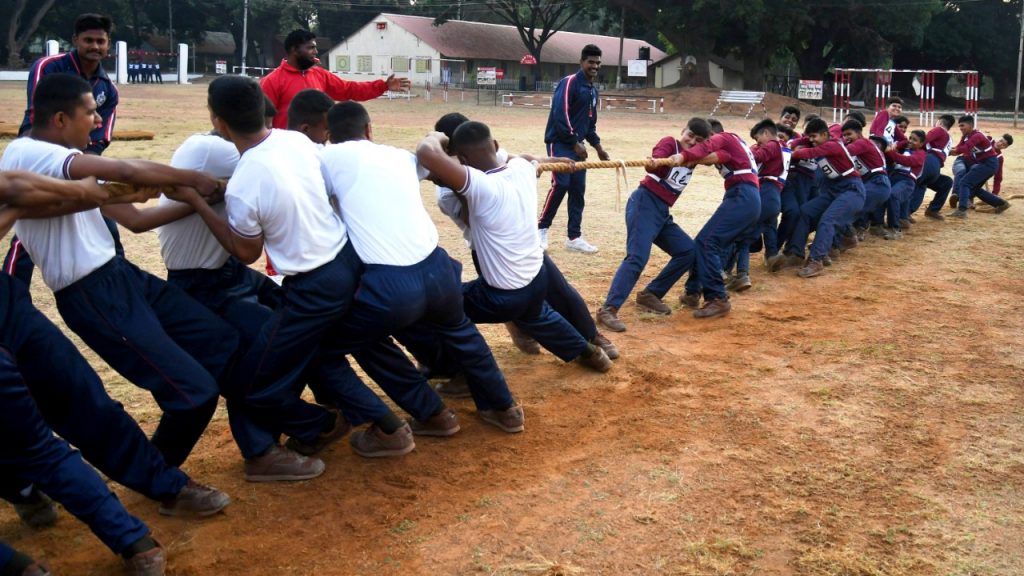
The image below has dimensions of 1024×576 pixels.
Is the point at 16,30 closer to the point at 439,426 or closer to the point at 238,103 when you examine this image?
the point at 238,103

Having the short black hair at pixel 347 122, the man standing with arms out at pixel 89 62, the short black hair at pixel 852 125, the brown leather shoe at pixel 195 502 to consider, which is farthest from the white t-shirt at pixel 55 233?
the short black hair at pixel 852 125

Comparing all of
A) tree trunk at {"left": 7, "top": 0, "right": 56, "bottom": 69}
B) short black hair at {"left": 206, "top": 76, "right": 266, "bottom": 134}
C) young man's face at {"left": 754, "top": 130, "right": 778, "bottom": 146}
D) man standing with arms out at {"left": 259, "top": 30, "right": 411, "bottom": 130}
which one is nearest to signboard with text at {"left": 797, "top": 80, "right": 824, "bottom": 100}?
young man's face at {"left": 754, "top": 130, "right": 778, "bottom": 146}

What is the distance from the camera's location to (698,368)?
21.6 ft

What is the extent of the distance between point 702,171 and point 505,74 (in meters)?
48.5

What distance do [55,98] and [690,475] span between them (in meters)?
3.52

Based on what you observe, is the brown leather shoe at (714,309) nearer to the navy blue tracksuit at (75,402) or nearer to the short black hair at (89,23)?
the navy blue tracksuit at (75,402)

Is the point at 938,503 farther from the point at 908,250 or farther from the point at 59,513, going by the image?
the point at 908,250

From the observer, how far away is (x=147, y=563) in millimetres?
3650

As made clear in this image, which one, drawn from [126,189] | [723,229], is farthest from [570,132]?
[126,189]

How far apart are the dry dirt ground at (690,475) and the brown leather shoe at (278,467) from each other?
73 mm

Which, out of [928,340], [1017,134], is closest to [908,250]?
[928,340]

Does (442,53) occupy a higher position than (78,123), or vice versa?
(442,53)

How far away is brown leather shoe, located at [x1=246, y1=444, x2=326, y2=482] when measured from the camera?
4.63 m

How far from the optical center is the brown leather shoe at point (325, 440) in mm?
4996
